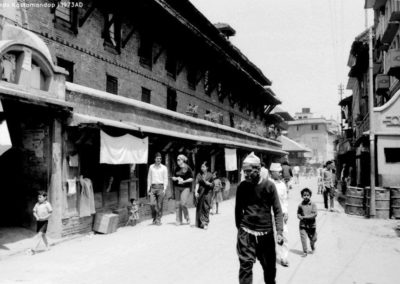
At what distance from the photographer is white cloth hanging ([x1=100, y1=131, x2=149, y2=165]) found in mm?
10727

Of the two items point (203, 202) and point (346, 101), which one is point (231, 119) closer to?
point (203, 202)

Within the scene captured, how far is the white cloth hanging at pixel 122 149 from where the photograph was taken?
35.2 ft

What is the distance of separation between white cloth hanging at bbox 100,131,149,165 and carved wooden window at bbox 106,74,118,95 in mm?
3775

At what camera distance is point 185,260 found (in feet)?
26.1

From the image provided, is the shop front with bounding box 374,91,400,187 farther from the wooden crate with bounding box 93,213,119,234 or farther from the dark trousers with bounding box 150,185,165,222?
the wooden crate with bounding box 93,213,119,234

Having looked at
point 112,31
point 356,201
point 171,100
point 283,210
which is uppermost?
point 112,31

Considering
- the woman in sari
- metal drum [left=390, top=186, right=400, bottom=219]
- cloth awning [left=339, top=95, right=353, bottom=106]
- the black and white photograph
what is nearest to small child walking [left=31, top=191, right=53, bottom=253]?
the black and white photograph

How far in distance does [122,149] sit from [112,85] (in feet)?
16.5

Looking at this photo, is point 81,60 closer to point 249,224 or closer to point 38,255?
point 38,255

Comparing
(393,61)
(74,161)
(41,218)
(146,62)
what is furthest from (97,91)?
(393,61)

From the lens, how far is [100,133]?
34.8 ft

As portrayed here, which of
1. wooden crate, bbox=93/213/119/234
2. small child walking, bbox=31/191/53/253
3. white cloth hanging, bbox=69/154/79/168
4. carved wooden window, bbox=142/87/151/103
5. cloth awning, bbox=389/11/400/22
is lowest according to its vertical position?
wooden crate, bbox=93/213/119/234

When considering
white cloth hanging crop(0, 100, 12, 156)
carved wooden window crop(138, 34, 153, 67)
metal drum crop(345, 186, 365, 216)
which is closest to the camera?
white cloth hanging crop(0, 100, 12, 156)

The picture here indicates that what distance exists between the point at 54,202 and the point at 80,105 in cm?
270
